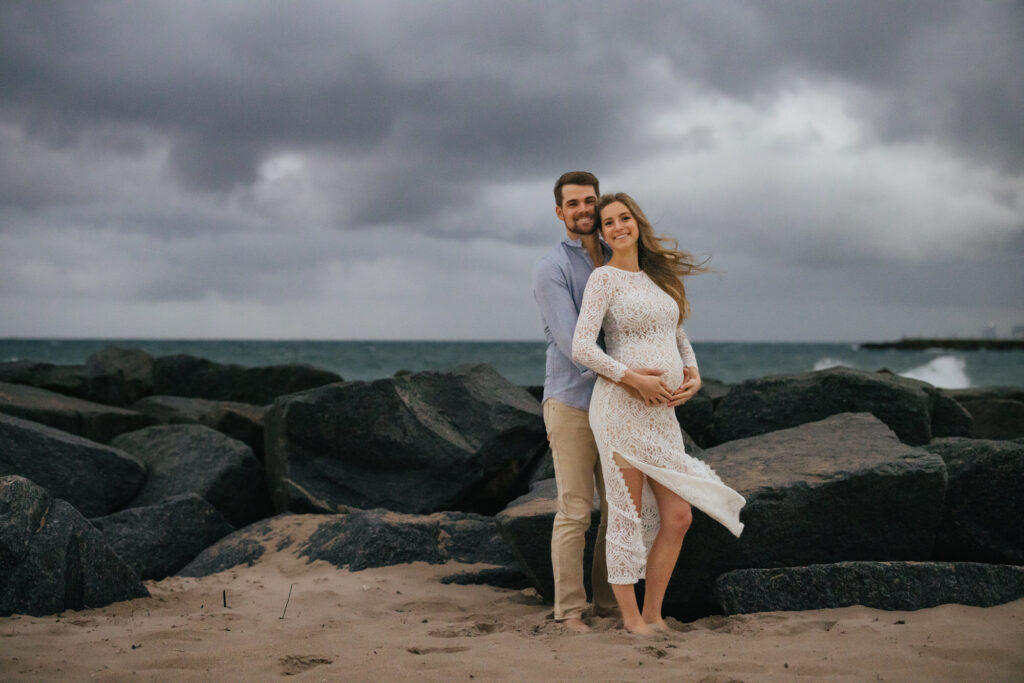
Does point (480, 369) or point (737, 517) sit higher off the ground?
point (480, 369)

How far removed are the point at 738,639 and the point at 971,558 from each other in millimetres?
2149

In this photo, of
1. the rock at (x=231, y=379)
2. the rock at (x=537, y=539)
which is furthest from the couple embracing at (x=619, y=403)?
the rock at (x=231, y=379)

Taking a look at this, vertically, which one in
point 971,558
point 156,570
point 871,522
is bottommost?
point 156,570

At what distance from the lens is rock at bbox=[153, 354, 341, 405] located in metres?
13.4

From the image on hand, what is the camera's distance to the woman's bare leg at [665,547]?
13.9 feet

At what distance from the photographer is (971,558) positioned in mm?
5066

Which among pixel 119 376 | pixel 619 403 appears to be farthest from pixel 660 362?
pixel 119 376

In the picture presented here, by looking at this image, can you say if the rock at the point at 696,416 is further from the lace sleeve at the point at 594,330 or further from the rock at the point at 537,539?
the lace sleeve at the point at 594,330

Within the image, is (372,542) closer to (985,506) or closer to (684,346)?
(684,346)

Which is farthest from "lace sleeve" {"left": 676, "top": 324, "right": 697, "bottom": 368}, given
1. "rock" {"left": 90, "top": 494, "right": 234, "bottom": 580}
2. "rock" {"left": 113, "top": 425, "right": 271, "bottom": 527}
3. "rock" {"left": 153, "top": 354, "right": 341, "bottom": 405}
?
"rock" {"left": 153, "top": 354, "right": 341, "bottom": 405}

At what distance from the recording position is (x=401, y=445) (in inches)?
287

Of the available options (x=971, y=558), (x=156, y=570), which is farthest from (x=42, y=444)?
(x=971, y=558)

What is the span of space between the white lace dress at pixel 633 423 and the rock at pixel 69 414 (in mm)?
6959

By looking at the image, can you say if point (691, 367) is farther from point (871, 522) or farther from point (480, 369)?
point (480, 369)
